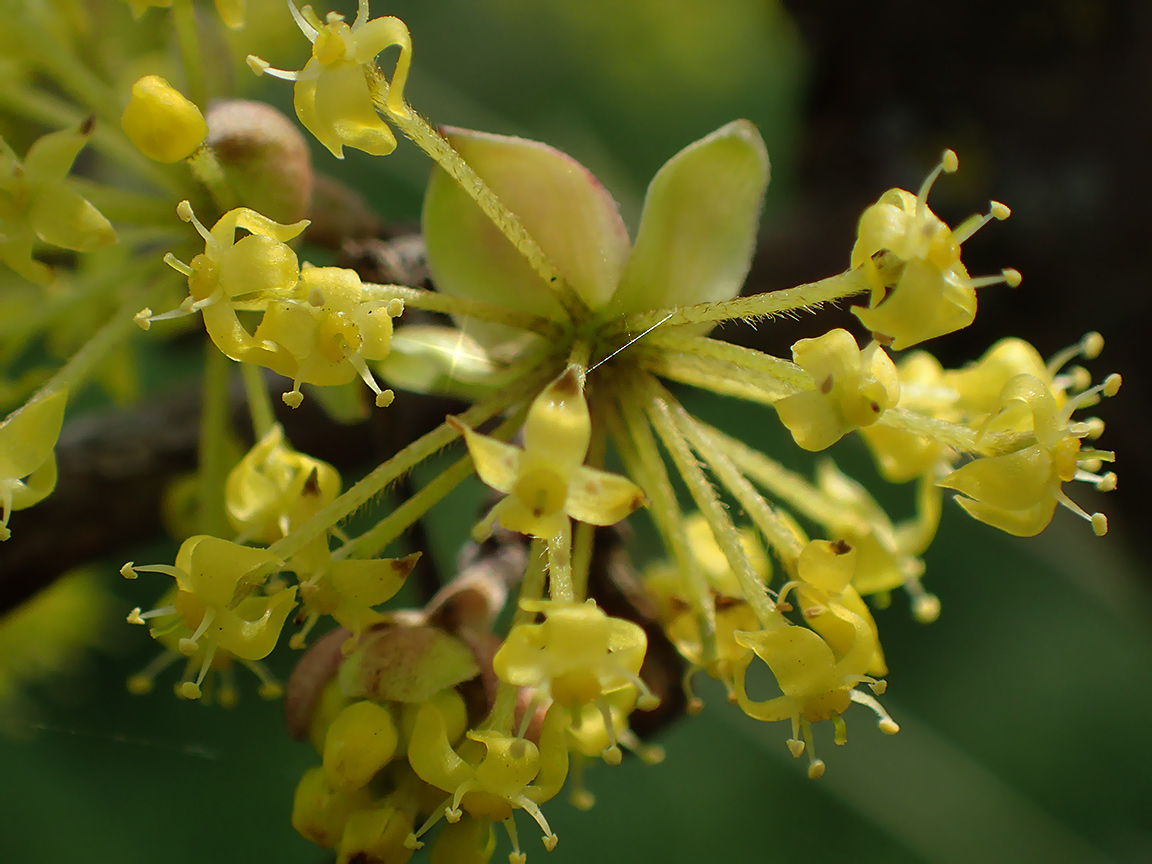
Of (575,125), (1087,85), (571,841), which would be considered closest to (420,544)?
(571,841)

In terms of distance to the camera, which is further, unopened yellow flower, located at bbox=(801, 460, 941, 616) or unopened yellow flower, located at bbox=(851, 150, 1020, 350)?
unopened yellow flower, located at bbox=(801, 460, 941, 616)

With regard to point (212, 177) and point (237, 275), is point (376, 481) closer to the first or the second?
point (237, 275)

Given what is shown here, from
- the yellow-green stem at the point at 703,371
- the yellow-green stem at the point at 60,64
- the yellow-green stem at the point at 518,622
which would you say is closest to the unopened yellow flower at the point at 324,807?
the yellow-green stem at the point at 518,622

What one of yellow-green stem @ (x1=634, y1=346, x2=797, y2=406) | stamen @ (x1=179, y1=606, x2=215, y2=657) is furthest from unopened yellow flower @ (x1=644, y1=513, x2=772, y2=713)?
stamen @ (x1=179, y1=606, x2=215, y2=657)

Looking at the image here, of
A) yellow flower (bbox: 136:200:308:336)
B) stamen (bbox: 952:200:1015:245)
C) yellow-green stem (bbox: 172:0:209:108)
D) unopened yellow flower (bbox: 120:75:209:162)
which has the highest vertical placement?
yellow-green stem (bbox: 172:0:209:108)

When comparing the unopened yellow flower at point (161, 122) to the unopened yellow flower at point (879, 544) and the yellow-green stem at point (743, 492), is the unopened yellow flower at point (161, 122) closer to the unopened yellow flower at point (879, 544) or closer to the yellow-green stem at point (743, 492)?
the yellow-green stem at point (743, 492)

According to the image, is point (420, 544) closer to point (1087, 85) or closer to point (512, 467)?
point (512, 467)

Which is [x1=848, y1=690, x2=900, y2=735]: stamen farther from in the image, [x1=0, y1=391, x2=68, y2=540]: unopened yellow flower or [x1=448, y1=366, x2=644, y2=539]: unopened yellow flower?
[x1=0, y1=391, x2=68, y2=540]: unopened yellow flower
